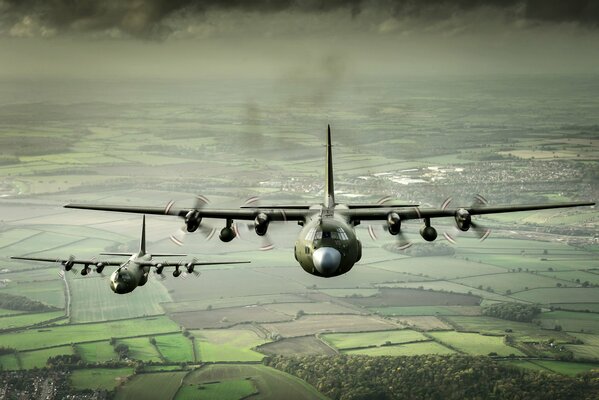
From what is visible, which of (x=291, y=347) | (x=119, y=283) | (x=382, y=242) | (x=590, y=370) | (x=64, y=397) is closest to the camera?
(x=119, y=283)

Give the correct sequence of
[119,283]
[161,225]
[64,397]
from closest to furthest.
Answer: [119,283] < [64,397] < [161,225]

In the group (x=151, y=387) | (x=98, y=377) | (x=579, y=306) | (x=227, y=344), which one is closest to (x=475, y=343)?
(x=579, y=306)

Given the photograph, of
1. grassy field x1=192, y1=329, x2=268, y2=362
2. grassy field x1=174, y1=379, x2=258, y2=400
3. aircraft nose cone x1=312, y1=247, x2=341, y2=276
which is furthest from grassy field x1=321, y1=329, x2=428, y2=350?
aircraft nose cone x1=312, y1=247, x2=341, y2=276

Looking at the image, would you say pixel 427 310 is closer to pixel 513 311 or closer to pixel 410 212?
pixel 513 311

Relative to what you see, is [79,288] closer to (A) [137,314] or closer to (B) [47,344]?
(A) [137,314]

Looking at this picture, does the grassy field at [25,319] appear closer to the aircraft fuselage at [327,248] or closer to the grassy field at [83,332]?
the grassy field at [83,332]

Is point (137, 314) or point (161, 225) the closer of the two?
point (137, 314)

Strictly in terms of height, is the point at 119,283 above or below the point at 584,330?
above

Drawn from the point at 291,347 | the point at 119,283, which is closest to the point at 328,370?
the point at 291,347

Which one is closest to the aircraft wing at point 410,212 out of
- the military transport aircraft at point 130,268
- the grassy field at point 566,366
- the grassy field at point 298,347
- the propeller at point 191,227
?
the propeller at point 191,227
